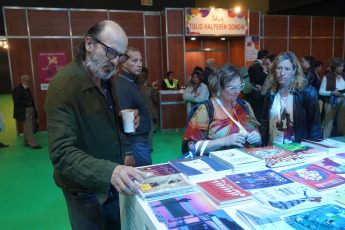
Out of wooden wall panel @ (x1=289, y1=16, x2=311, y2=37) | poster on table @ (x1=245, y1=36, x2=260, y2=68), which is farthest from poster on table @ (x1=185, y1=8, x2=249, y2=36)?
wooden wall panel @ (x1=289, y1=16, x2=311, y2=37)

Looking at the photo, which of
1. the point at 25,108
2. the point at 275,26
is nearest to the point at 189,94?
the point at 25,108

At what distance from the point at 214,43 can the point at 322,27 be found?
400cm

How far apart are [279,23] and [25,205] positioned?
9.13 m

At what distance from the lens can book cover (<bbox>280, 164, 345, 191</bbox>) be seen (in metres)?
1.24

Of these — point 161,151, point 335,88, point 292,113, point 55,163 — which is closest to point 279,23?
point 335,88

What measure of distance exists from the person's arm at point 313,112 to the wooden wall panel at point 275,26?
7416mm

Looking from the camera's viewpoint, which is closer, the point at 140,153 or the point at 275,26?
the point at 140,153

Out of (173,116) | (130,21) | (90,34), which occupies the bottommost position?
(173,116)

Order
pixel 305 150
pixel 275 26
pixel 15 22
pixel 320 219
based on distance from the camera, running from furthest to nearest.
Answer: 1. pixel 275 26
2. pixel 15 22
3. pixel 305 150
4. pixel 320 219

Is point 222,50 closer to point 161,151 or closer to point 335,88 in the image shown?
point 335,88

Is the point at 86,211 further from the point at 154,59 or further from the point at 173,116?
the point at 154,59

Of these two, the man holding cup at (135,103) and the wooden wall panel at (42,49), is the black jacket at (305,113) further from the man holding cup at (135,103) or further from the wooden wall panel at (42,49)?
the wooden wall panel at (42,49)

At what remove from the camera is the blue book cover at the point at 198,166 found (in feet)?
4.77

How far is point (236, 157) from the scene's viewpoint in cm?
161
